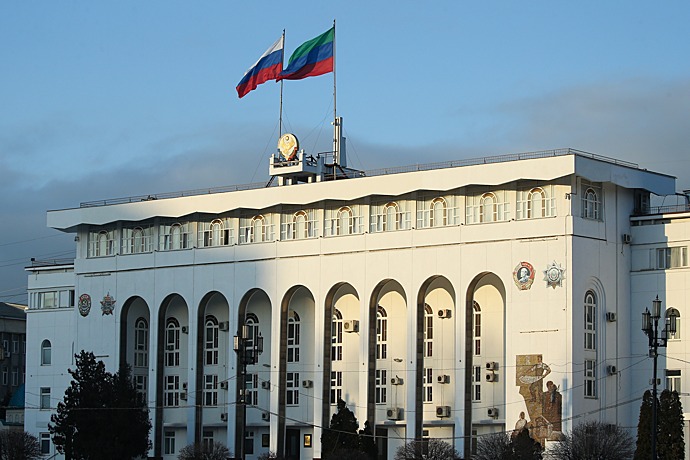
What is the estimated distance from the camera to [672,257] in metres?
64.4

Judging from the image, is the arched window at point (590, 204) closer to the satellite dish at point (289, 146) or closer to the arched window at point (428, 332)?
the arched window at point (428, 332)

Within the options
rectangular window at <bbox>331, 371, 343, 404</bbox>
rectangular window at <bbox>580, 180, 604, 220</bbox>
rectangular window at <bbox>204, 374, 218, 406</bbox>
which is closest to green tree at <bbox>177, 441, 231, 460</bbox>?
rectangular window at <bbox>204, 374, 218, 406</bbox>

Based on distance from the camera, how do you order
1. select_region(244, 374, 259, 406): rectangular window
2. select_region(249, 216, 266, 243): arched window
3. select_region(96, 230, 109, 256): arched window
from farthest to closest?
select_region(96, 230, 109, 256): arched window, select_region(244, 374, 259, 406): rectangular window, select_region(249, 216, 266, 243): arched window

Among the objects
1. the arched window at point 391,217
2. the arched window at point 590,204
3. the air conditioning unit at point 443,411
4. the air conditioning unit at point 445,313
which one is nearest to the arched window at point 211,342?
the arched window at point 391,217

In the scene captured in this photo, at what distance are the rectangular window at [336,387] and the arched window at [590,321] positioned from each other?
1364cm

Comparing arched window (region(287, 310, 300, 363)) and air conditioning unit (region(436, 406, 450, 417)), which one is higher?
arched window (region(287, 310, 300, 363))

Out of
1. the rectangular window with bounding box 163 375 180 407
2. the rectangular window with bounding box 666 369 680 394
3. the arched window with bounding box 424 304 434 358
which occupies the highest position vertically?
the arched window with bounding box 424 304 434 358

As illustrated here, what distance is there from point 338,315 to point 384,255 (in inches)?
219

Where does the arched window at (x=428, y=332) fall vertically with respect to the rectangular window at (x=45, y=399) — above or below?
above

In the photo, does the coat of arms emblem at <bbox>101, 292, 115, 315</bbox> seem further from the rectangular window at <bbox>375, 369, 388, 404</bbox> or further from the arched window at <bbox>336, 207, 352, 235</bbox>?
the rectangular window at <bbox>375, 369, 388, 404</bbox>

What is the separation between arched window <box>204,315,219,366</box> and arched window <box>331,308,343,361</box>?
761 cm

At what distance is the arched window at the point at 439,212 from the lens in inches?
2667

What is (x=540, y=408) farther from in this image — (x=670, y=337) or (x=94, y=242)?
(x=94, y=242)

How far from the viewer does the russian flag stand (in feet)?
240
